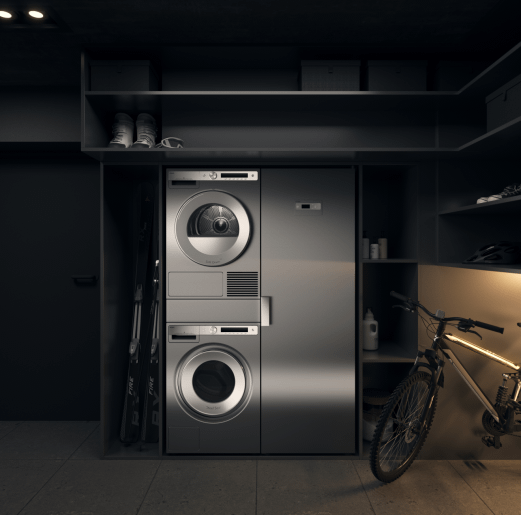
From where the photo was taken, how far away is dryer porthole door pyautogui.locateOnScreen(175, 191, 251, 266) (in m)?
2.39

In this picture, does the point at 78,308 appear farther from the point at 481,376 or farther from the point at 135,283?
the point at 481,376

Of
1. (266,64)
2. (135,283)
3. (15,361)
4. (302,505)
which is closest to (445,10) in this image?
(266,64)

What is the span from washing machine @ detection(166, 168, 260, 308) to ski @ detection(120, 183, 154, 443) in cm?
36

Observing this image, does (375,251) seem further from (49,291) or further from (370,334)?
(49,291)

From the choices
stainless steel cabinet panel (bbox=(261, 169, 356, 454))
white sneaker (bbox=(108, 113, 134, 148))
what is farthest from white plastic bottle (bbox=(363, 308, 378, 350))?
white sneaker (bbox=(108, 113, 134, 148))

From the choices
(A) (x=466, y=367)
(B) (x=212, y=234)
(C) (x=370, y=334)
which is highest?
(B) (x=212, y=234)

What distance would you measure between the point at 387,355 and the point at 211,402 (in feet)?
3.77

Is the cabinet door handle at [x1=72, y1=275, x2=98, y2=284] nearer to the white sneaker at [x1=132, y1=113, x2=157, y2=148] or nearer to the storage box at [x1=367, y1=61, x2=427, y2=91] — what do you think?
the white sneaker at [x1=132, y1=113, x2=157, y2=148]

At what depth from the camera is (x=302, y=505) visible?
200cm

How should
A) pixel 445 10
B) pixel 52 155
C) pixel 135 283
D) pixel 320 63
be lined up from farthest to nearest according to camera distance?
pixel 52 155, pixel 135 283, pixel 320 63, pixel 445 10

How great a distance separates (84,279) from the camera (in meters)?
3.04

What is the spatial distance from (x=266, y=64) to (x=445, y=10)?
1.03 metres

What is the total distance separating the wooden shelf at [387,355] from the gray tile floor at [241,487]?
0.63m

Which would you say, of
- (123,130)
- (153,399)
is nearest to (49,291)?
(153,399)
